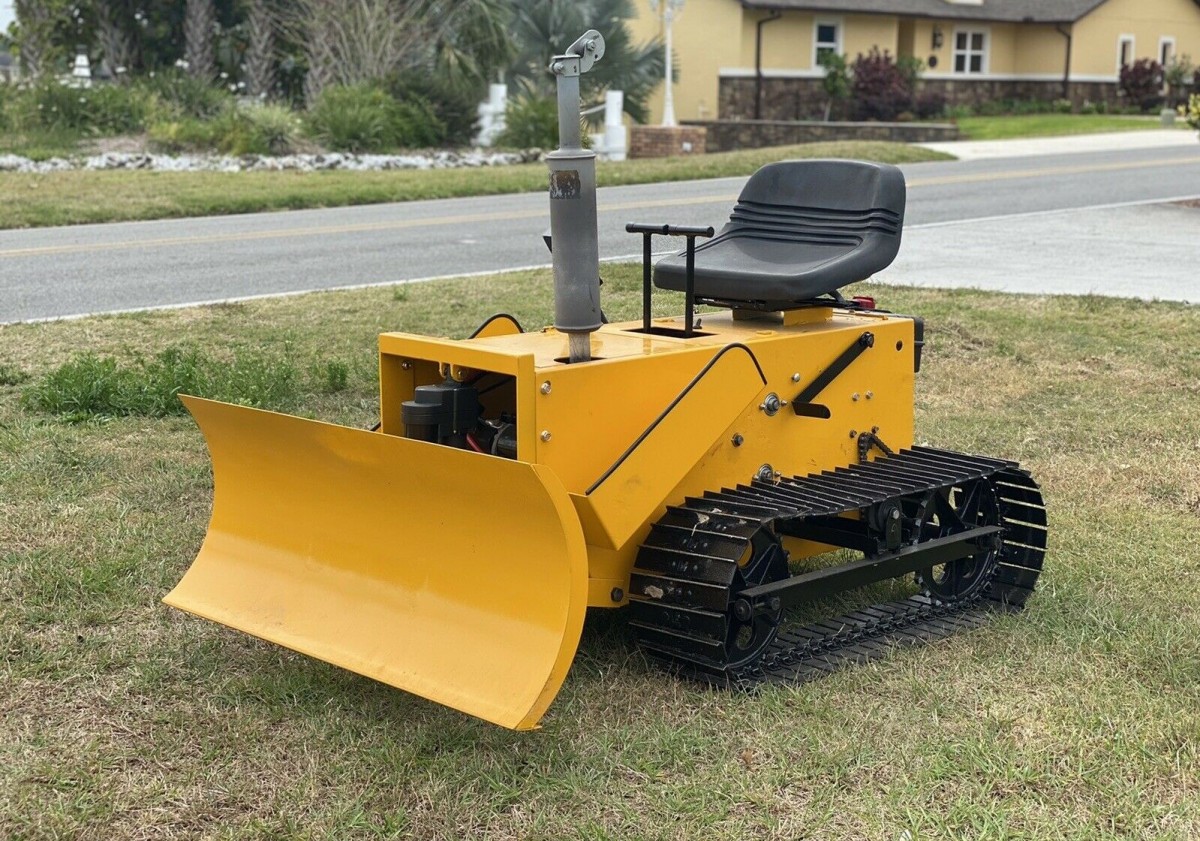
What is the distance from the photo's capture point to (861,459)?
5051mm

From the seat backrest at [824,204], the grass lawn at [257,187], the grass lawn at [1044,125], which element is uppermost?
the grass lawn at [1044,125]

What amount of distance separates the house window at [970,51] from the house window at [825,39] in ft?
17.6

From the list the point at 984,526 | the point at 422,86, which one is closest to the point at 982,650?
the point at 984,526

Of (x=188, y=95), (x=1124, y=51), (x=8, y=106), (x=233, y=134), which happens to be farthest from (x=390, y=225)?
(x=1124, y=51)

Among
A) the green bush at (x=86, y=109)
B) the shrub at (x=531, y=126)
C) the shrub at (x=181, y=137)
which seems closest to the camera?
the shrub at (x=181, y=137)

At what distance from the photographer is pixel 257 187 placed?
17.3 metres

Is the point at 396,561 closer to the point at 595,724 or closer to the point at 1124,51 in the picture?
the point at 595,724

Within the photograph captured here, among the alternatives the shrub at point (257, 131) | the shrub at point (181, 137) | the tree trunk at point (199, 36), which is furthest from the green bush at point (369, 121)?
the tree trunk at point (199, 36)

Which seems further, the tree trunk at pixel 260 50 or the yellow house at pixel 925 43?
the yellow house at pixel 925 43

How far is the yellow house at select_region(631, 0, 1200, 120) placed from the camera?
120 ft

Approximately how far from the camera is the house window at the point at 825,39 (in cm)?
3919

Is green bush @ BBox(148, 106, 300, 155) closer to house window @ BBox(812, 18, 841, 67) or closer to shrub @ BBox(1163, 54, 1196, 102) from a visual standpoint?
house window @ BBox(812, 18, 841, 67)

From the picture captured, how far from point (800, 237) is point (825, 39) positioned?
3615cm

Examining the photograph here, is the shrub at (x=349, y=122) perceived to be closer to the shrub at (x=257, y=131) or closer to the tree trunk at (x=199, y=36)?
the shrub at (x=257, y=131)
